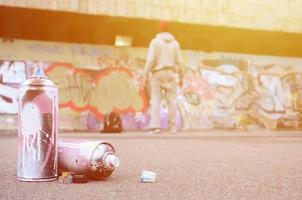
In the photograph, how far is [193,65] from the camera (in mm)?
15617

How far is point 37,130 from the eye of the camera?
3736 mm

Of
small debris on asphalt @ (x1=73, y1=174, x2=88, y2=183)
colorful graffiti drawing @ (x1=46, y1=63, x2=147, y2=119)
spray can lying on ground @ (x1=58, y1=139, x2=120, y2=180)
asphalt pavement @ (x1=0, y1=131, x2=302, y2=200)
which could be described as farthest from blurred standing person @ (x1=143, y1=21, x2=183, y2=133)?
small debris on asphalt @ (x1=73, y1=174, x2=88, y2=183)

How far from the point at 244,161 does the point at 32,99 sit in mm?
2439

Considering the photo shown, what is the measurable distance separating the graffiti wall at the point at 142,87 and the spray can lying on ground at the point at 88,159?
985 centimetres

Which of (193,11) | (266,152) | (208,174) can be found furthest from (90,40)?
(208,174)

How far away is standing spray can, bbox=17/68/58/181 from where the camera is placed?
3713mm

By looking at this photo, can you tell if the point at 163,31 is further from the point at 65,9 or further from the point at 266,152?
the point at 266,152

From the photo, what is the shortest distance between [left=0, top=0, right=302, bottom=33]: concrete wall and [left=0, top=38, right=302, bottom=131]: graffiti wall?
4.24 ft

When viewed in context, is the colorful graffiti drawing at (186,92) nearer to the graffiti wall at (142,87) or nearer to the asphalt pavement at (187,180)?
the graffiti wall at (142,87)

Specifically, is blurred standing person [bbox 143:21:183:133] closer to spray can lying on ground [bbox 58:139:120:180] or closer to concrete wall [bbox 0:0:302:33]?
concrete wall [bbox 0:0:302:33]

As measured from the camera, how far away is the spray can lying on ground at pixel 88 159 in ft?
12.4

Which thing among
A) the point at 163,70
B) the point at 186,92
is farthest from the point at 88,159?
the point at 186,92

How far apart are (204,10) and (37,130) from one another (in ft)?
37.7

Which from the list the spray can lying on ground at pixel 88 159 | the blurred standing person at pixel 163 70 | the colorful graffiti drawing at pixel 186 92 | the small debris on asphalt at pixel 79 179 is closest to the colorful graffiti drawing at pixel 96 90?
the colorful graffiti drawing at pixel 186 92
